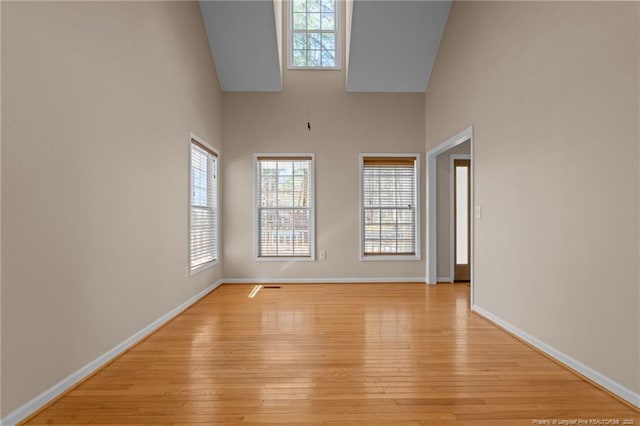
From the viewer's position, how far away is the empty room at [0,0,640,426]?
1.96 metres

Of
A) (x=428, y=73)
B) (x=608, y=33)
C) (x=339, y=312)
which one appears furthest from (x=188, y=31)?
(x=608, y=33)

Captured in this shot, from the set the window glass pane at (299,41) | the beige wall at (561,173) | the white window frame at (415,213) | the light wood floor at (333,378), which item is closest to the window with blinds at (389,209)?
the white window frame at (415,213)

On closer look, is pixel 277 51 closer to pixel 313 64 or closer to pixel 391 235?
pixel 313 64

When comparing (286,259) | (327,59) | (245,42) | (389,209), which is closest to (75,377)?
(286,259)

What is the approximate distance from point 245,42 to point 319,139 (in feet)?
5.68

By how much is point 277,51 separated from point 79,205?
144 inches

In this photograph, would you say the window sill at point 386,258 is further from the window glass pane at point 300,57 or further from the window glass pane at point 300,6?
the window glass pane at point 300,6

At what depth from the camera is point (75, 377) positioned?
2.23 m

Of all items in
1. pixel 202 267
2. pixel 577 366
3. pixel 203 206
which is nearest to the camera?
pixel 577 366

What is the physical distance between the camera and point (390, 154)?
5551mm

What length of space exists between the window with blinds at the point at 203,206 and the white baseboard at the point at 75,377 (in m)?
1.09

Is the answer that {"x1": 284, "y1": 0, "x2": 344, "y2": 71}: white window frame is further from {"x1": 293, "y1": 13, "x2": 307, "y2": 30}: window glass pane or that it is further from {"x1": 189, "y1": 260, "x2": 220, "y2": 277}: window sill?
{"x1": 189, "y1": 260, "x2": 220, "y2": 277}: window sill

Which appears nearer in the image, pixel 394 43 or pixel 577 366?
pixel 577 366

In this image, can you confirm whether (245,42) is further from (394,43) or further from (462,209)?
(462,209)
